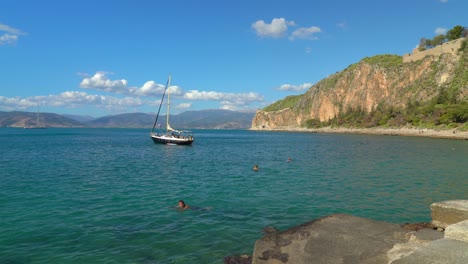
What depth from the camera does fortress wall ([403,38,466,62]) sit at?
125662 mm

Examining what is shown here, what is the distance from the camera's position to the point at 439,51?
133625 mm

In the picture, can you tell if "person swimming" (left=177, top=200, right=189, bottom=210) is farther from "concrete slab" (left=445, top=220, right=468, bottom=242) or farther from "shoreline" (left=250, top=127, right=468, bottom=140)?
"shoreline" (left=250, top=127, right=468, bottom=140)

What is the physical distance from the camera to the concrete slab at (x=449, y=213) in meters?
11.0

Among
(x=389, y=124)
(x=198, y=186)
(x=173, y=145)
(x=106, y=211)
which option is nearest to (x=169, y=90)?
(x=173, y=145)

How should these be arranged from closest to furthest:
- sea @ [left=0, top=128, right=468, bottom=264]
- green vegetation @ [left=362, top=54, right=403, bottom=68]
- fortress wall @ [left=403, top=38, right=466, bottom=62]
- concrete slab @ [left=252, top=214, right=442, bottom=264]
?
1. concrete slab @ [left=252, top=214, right=442, bottom=264]
2. sea @ [left=0, top=128, right=468, bottom=264]
3. fortress wall @ [left=403, top=38, right=466, bottom=62]
4. green vegetation @ [left=362, top=54, right=403, bottom=68]

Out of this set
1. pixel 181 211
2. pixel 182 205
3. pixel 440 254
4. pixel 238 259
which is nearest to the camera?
pixel 440 254

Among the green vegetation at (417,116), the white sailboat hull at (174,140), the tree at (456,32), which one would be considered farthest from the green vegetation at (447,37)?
the white sailboat hull at (174,140)

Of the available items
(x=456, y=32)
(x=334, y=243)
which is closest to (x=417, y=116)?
(x=456, y=32)

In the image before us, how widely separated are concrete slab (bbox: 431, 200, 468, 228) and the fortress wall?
140m

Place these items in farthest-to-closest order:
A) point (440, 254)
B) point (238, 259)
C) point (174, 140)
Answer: point (174, 140)
point (238, 259)
point (440, 254)

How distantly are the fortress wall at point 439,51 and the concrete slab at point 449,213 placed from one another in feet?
459

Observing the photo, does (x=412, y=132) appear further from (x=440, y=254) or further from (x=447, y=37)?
(x=440, y=254)

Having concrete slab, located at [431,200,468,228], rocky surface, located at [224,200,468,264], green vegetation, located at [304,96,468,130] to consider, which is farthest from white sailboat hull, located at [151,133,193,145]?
green vegetation, located at [304,96,468,130]

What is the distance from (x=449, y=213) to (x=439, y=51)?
484ft
